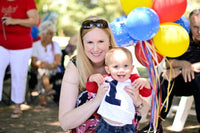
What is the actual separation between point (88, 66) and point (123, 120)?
1.54 feet

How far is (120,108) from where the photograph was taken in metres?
1.96

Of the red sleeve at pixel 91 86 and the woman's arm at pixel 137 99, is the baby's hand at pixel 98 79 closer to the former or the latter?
the red sleeve at pixel 91 86

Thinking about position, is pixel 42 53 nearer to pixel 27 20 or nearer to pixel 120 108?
pixel 27 20

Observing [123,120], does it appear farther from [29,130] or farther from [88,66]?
Answer: [29,130]

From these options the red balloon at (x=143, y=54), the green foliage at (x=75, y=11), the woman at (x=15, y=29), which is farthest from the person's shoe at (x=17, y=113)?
the green foliage at (x=75, y=11)

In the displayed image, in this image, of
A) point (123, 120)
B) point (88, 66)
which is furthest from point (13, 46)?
point (123, 120)

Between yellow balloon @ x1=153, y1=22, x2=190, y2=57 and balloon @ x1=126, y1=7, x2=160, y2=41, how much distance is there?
9 centimetres

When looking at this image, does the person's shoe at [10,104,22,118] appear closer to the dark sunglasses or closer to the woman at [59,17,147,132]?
the woman at [59,17,147,132]

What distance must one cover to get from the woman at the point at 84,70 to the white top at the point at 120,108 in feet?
0.53

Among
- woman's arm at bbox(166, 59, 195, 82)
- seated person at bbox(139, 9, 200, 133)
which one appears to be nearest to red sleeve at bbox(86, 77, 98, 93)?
seated person at bbox(139, 9, 200, 133)

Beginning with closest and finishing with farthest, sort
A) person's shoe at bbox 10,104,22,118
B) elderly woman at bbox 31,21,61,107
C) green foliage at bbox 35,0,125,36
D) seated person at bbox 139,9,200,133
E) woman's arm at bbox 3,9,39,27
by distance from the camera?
1. seated person at bbox 139,9,200,133
2. woman's arm at bbox 3,9,39,27
3. person's shoe at bbox 10,104,22,118
4. elderly woman at bbox 31,21,61,107
5. green foliage at bbox 35,0,125,36

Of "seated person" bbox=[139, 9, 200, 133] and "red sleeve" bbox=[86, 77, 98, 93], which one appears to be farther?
"seated person" bbox=[139, 9, 200, 133]

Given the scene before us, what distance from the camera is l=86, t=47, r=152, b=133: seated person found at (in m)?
1.96

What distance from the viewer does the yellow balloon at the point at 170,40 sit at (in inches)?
91.3
